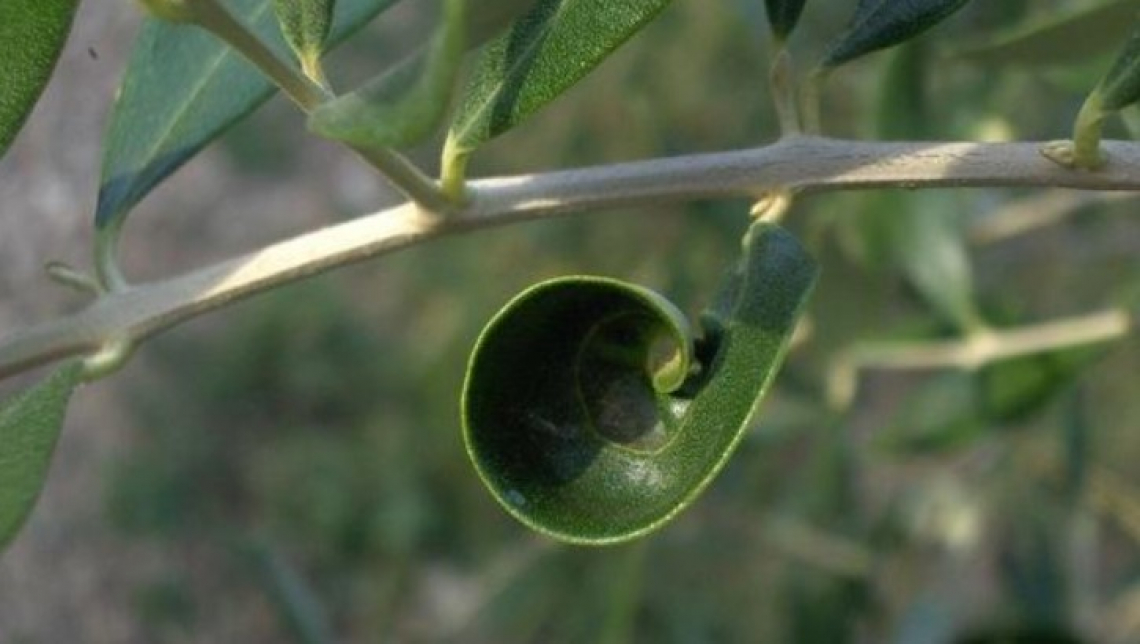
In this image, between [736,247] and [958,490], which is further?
[958,490]

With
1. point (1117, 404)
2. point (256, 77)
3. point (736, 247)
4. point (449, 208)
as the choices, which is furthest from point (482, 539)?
point (449, 208)

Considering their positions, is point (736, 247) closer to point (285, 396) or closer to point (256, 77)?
point (256, 77)

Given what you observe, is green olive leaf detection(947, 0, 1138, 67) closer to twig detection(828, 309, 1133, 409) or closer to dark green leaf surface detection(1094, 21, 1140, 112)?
dark green leaf surface detection(1094, 21, 1140, 112)

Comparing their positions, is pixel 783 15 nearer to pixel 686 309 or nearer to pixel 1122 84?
pixel 1122 84

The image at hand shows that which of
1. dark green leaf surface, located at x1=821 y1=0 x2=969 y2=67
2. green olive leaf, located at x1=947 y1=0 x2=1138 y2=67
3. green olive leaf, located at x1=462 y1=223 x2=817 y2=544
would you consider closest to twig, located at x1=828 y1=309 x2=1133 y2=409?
green olive leaf, located at x1=947 y1=0 x2=1138 y2=67

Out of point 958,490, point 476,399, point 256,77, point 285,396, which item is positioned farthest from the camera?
point 285,396
